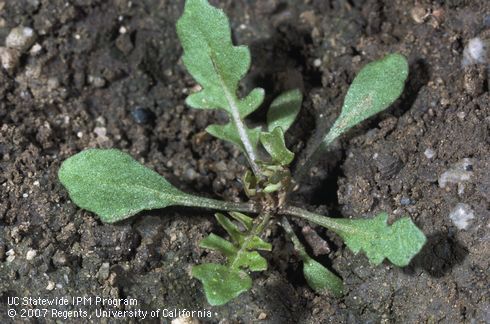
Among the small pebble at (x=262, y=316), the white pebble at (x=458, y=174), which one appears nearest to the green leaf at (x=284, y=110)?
the white pebble at (x=458, y=174)

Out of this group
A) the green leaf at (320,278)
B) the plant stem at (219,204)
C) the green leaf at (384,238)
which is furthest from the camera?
the plant stem at (219,204)

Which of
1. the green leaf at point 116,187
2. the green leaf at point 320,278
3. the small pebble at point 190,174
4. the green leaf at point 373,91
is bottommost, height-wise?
the green leaf at point 320,278

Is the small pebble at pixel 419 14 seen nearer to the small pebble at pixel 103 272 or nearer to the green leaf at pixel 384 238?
Answer: the green leaf at pixel 384 238

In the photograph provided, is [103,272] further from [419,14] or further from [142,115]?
[419,14]

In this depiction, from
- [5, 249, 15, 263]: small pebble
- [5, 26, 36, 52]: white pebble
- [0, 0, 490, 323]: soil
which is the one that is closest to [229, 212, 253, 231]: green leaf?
[0, 0, 490, 323]: soil

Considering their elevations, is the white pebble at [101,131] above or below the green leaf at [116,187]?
below

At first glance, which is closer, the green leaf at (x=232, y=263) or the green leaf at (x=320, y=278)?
the green leaf at (x=232, y=263)

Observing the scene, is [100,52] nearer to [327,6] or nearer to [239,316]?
[327,6]
